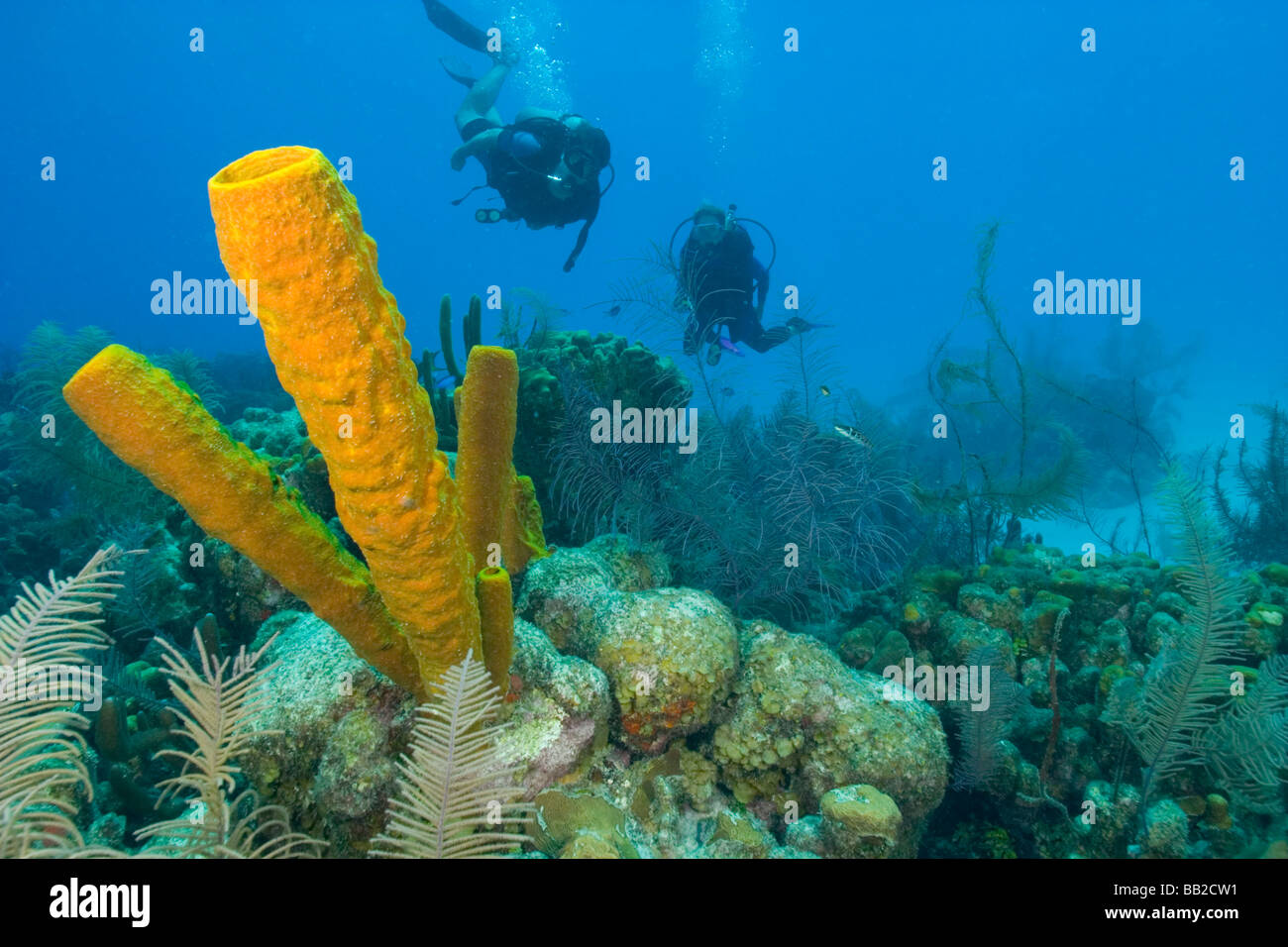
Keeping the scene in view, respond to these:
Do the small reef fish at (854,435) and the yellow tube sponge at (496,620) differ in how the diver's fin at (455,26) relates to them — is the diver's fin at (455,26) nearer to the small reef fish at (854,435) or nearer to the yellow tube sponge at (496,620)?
the small reef fish at (854,435)

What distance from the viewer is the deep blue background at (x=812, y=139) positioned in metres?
61.3

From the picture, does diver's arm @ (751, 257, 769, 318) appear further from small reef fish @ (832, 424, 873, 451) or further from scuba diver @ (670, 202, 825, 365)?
small reef fish @ (832, 424, 873, 451)

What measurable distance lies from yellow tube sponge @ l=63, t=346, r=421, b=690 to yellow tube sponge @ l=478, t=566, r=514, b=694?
40 cm

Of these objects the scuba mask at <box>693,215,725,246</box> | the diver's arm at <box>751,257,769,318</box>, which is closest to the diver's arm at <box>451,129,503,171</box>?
the scuba mask at <box>693,215,725,246</box>

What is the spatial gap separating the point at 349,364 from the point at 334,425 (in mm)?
206

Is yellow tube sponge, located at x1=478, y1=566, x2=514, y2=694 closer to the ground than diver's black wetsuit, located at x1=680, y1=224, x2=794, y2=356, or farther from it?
closer to the ground

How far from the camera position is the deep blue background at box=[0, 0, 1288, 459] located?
6134cm

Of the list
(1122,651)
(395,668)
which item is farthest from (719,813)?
(1122,651)

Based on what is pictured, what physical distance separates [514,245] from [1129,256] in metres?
104

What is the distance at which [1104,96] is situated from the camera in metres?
71.1

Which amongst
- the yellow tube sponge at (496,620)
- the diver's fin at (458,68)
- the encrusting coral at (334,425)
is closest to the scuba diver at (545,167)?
the diver's fin at (458,68)

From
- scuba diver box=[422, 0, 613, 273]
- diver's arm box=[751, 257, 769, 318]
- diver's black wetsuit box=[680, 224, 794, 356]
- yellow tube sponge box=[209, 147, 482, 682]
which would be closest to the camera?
yellow tube sponge box=[209, 147, 482, 682]

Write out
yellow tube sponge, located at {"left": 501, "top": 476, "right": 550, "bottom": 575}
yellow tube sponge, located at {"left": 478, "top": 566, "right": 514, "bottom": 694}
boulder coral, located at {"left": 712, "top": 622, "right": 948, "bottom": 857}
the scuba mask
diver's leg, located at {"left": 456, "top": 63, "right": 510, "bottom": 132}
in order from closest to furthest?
yellow tube sponge, located at {"left": 478, "top": 566, "right": 514, "bottom": 694}, boulder coral, located at {"left": 712, "top": 622, "right": 948, "bottom": 857}, yellow tube sponge, located at {"left": 501, "top": 476, "right": 550, "bottom": 575}, the scuba mask, diver's leg, located at {"left": 456, "top": 63, "right": 510, "bottom": 132}
